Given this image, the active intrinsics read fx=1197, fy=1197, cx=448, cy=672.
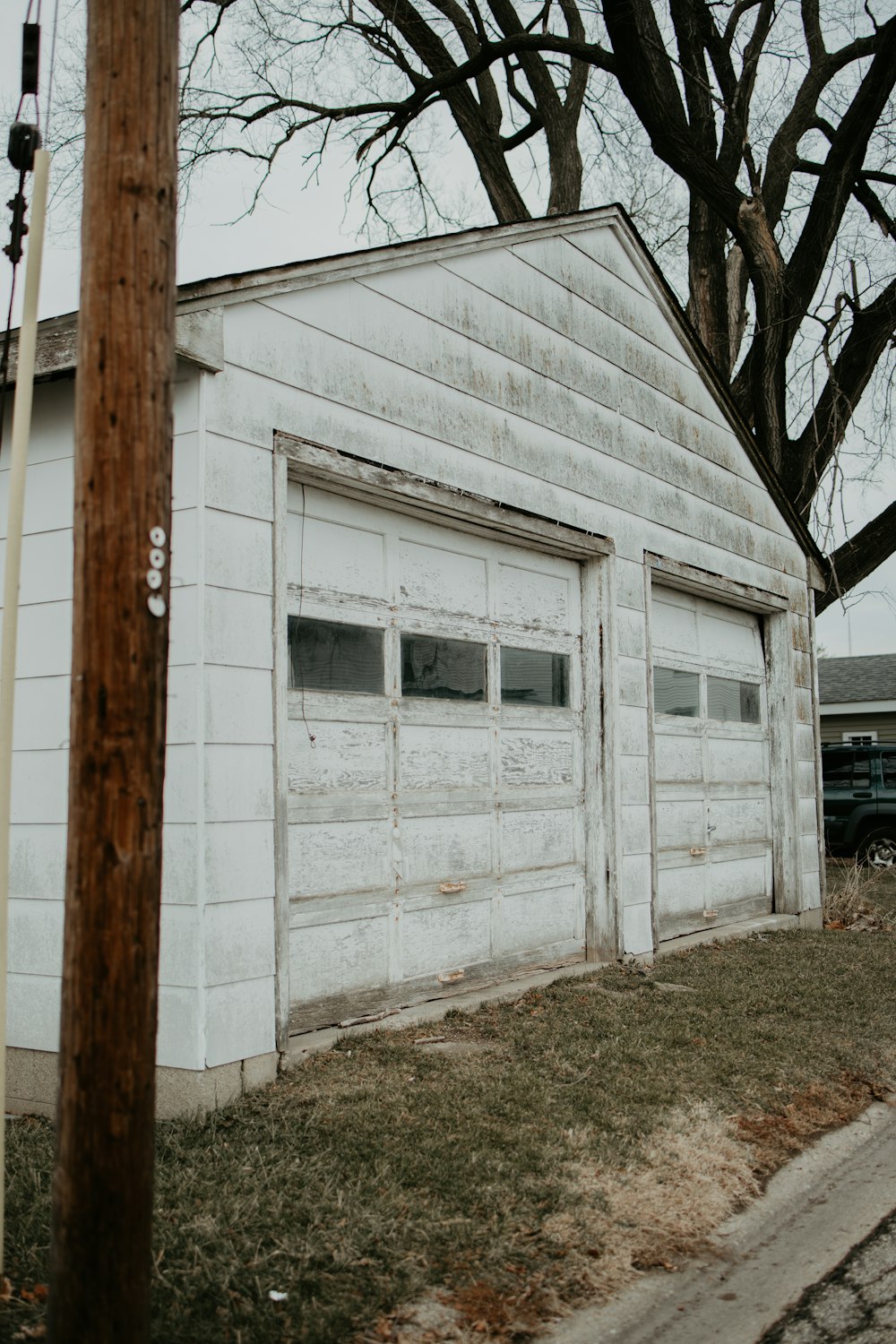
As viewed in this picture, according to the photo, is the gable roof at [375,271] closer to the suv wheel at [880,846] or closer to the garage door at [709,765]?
the garage door at [709,765]

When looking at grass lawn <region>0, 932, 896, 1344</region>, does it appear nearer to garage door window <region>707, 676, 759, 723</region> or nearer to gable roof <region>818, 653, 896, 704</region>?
garage door window <region>707, 676, 759, 723</region>

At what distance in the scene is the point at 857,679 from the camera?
93.7 ft

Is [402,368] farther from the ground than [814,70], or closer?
closer

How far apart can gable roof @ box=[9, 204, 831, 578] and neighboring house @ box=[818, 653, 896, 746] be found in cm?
1785

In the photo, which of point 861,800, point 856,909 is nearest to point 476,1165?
point 856,909

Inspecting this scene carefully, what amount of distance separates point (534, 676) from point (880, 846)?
38.9 ft

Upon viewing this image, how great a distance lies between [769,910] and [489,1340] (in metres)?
7.79

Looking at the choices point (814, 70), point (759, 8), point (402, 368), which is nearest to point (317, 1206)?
point (402, 368)

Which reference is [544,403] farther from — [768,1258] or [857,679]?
[857,679]

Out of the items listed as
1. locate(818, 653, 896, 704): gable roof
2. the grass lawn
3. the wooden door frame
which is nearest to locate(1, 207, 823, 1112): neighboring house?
the wooden door frame

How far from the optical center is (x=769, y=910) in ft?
34.2

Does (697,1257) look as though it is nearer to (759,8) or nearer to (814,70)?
(814,70)

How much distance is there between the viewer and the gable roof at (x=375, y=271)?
194 inches

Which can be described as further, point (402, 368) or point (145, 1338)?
point (402, 368)
